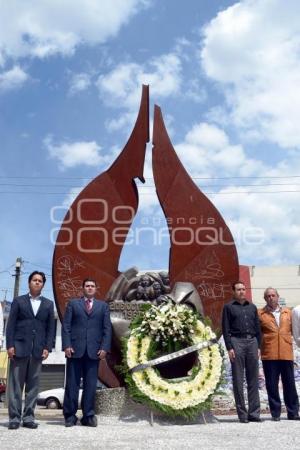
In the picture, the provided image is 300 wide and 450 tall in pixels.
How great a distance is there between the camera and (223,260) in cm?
708

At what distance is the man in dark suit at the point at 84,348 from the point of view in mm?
4465

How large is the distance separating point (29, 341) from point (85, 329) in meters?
0.48

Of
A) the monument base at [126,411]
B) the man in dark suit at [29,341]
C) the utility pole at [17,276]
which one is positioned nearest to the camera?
the man in dark suit at [29,341]

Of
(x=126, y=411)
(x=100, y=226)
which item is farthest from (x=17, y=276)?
(x=126, y=411)

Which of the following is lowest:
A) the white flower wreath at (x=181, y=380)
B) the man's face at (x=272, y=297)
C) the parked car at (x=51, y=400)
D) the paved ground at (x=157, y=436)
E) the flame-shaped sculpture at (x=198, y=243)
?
the parked car at (x=51, y=400)

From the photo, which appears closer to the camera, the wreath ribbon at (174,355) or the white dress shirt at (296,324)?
the wreath ribbon at (174,355)

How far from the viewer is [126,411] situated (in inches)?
194

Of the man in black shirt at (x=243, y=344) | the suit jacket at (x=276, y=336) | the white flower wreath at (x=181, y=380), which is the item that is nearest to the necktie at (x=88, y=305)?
the white flower wreath at (x=181, y=380)

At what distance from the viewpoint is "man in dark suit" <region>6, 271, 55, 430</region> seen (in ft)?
14.2

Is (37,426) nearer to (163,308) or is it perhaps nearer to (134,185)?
(163,308)

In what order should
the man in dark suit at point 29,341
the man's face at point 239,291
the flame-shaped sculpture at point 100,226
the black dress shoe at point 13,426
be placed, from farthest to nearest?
1. the flame-shaped sculpture at point 100,226
2. the man's face at point 239,291
3. the man in dark suit at point 29,341
4. the black dress shoe at point 13,426

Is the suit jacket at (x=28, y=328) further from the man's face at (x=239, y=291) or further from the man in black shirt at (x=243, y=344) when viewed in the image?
the man's face at (x=239, y=291)

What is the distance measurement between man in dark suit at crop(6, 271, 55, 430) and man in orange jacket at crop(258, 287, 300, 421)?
7.04 feet

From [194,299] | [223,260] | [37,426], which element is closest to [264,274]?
[223,260]
